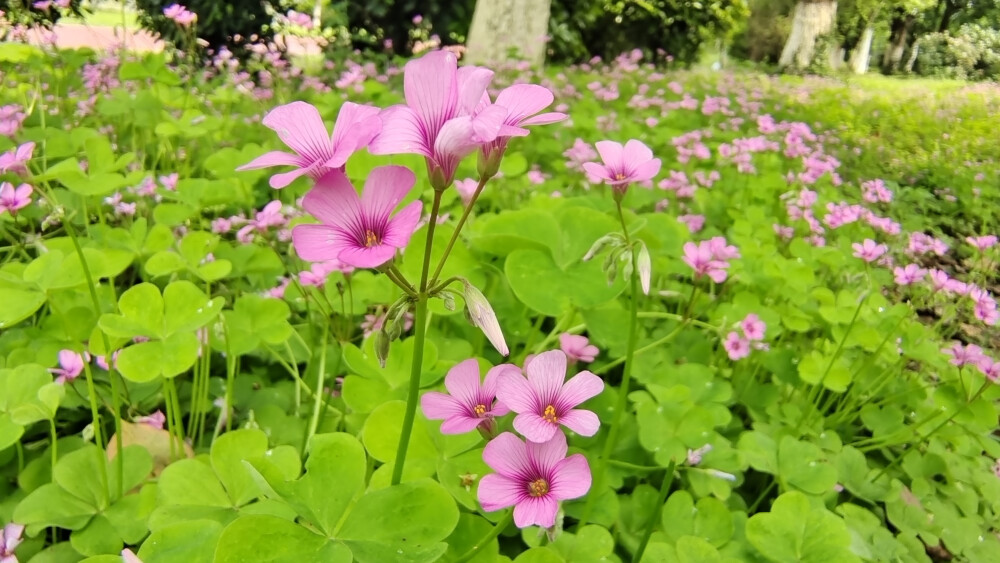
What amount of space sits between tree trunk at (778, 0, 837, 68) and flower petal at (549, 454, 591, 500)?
22691mm

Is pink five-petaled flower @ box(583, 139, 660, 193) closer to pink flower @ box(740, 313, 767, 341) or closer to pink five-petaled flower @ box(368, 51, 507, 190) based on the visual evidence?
pink five-petaled flower @ box(368, 51, 507, 190)

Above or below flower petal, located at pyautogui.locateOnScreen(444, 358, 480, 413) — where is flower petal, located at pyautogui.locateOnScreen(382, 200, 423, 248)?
above

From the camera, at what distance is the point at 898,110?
31.6 ft

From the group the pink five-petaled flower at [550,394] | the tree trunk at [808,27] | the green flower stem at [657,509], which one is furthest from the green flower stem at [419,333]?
the tree trunk at [808,27]

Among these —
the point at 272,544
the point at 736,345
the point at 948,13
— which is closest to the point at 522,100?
the point at 272,544

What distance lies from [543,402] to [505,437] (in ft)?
0.21

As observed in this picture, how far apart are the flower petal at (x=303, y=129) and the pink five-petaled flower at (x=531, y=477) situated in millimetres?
397

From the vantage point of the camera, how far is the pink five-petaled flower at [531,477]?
732mm

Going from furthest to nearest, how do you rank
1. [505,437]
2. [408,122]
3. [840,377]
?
[840,377]
[505,437]
[408,122]

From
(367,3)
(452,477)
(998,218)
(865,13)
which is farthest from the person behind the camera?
(865,13)

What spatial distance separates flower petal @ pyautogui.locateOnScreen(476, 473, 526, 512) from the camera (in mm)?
754

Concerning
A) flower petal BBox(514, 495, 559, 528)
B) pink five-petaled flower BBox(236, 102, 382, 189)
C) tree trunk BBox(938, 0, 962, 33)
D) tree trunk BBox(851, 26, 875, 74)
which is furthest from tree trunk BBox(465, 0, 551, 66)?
tree trunk BBox(851, 26, 875, 74)

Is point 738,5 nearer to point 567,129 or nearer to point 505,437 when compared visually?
point 567,129

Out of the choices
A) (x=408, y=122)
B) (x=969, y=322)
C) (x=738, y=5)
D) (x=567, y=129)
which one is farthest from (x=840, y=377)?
(x=738, y=5)
